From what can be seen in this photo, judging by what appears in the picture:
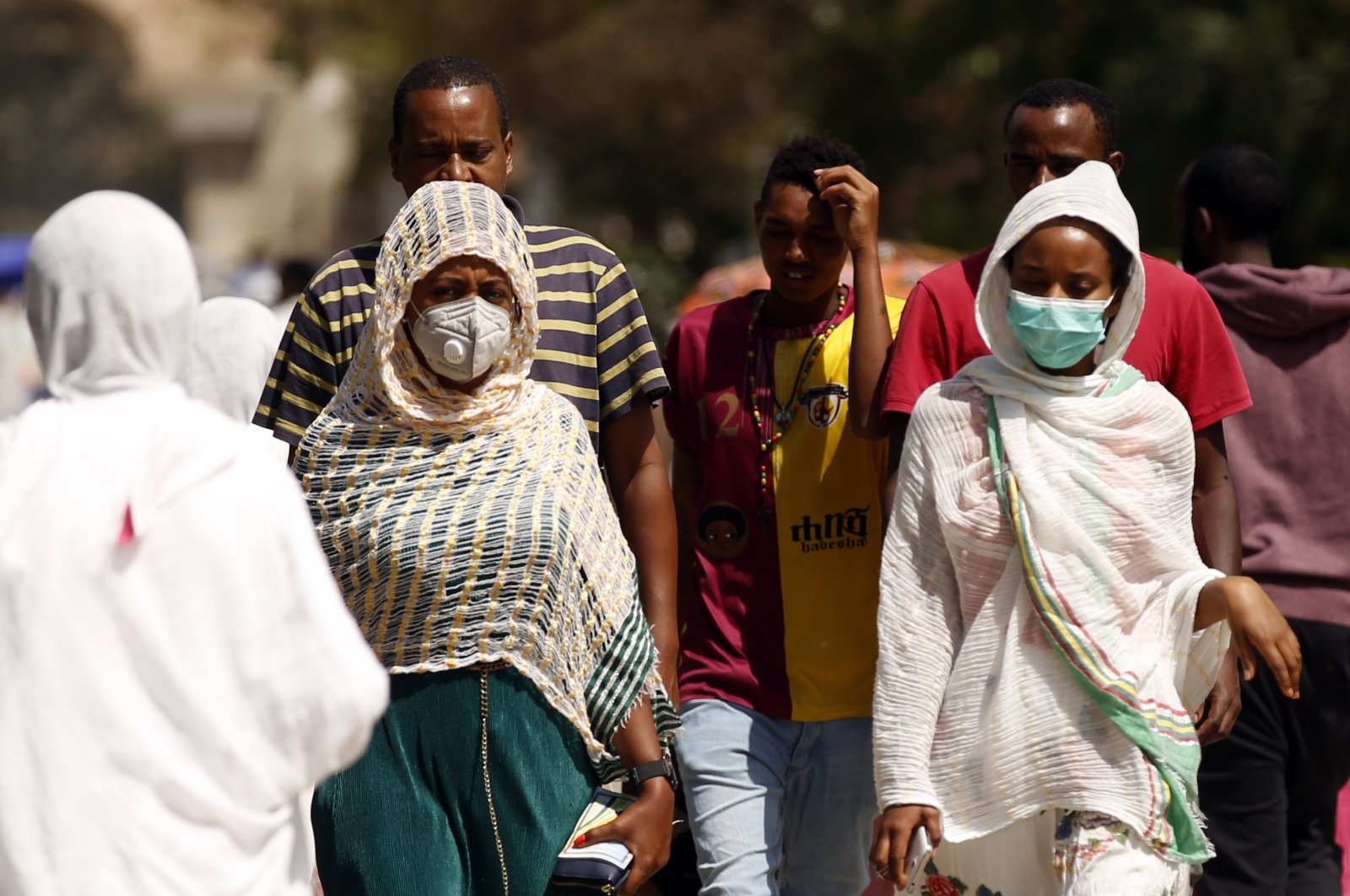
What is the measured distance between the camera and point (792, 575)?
198 inches

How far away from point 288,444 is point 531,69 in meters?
17.3

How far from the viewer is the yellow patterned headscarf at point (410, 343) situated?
4.13 meters

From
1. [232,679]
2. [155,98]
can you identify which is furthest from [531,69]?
[232,679]

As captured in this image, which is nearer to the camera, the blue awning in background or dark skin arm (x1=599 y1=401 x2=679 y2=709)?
dark skin arm (x1=599 y1=401 x2=679 y2=709)

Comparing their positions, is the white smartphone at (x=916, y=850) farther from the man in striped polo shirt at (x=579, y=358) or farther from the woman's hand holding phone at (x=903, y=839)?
the man in striped polo shirt at (x=579, y=358)

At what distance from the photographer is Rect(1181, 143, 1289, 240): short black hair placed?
562 cm

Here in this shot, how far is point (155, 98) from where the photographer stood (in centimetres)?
3275

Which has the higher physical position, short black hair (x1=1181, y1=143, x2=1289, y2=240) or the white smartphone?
short black hair (x1=1181, y1=143, x2=1289, y2=240)

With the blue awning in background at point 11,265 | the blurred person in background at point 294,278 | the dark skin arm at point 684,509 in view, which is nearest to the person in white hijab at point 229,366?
Result: the dark skin arm at point 684,509

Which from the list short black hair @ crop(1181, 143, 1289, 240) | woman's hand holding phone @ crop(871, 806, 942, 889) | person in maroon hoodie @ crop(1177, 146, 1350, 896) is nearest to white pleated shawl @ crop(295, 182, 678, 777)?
woman's hand holding phone @ crop(871, 806, 942, 889)

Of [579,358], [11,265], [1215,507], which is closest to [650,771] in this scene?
[579,358]

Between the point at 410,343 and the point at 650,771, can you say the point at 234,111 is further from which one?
the point at 650,771

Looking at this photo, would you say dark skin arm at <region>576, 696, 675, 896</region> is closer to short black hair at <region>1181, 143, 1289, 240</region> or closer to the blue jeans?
the blue jeans

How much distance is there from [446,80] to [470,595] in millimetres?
1457
